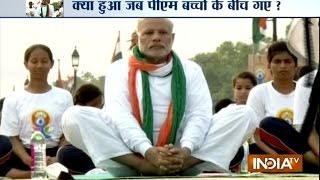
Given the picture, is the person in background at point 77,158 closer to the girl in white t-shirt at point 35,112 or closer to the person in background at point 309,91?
the girl in white t-shirt at point 35,112

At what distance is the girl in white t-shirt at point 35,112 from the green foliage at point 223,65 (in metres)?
0.72

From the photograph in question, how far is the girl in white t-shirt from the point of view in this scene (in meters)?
4.36

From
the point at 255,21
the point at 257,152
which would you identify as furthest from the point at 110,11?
the point at 257,152

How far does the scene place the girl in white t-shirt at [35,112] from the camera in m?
4.36

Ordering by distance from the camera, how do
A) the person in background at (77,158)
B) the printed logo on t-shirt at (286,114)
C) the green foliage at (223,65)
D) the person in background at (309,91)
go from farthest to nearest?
the printed logo on t-shirt at (286,114)
the green foliage at (223,65)
the person in background at (77,158)
the person in background at (309,91)

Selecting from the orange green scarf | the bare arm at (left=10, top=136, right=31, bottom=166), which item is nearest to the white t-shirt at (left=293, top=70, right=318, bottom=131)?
the orange green scarf

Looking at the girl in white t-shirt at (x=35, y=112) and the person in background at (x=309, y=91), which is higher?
the person in background at (x=309, y=91)

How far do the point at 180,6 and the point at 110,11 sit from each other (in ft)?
1.23

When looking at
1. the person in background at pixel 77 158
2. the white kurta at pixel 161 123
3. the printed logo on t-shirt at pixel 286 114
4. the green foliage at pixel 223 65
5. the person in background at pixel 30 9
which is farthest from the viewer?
the person in background at pixel 30 9

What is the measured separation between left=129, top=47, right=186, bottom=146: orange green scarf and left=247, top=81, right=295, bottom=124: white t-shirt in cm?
59

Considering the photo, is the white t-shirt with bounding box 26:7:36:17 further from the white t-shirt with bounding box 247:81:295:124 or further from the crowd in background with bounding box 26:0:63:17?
the white t-shirt with bounding box 247:81:295:124

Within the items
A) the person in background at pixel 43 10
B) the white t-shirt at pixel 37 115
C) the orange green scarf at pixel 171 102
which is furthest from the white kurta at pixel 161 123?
the person in background at pixel 43 10

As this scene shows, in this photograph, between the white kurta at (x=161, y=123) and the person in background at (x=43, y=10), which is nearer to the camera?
the white kurta at (x=161, y=123)

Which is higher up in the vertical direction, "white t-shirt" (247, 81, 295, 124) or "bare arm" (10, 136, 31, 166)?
"white t-shirt" (247, 81, 295, 124)
